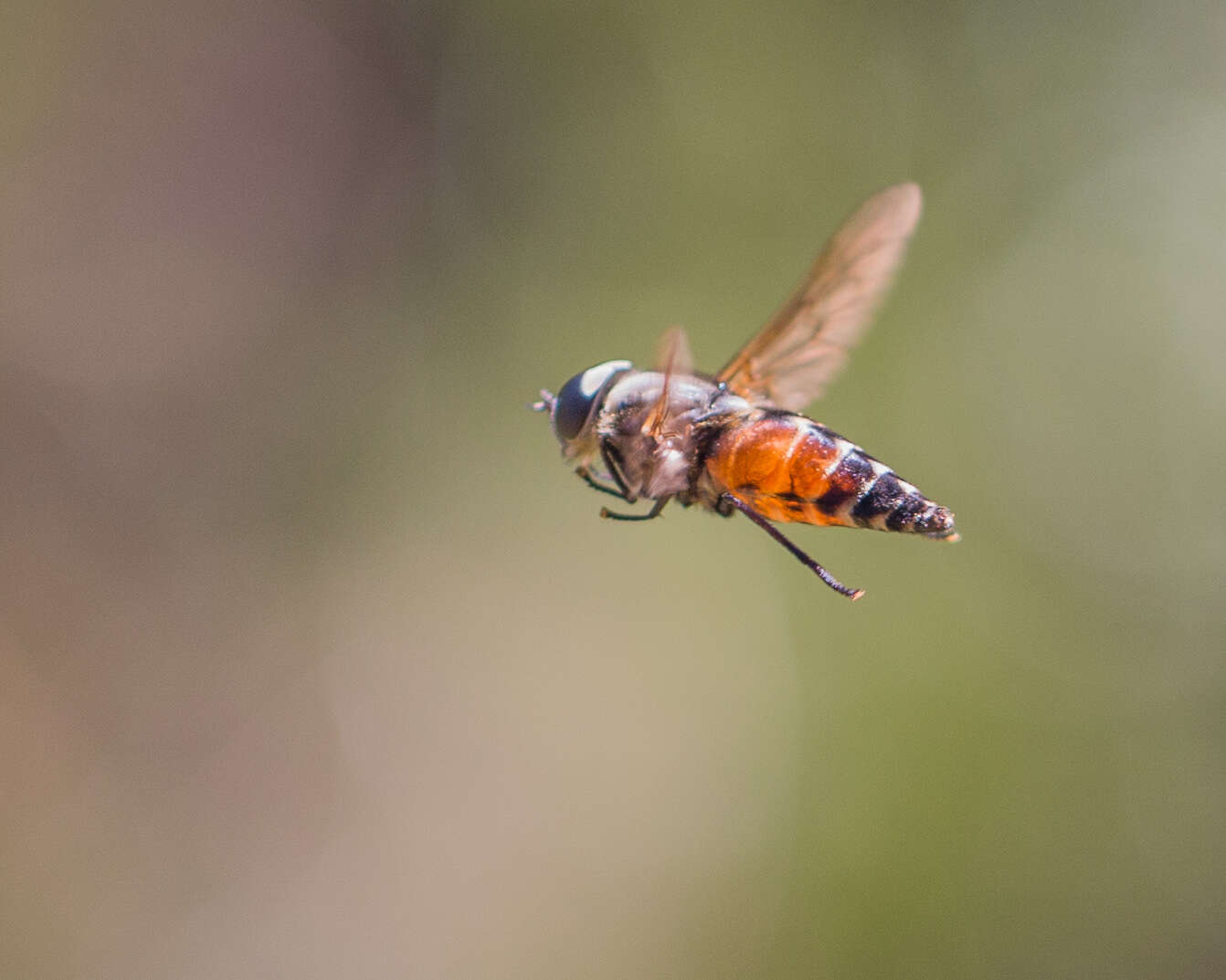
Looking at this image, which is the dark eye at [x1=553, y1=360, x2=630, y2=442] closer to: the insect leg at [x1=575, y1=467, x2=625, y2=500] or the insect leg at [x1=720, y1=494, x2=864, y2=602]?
the insect leg at [x1=575, y1=467, x2=625, y2=500]

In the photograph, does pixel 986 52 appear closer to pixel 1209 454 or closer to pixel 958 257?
pixel 958 257

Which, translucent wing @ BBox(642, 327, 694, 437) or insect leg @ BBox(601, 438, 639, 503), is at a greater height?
translucent wing @ BBox(642, 327, 694, 437)

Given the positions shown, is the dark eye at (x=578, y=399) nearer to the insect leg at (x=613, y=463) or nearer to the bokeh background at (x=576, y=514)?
the insect leg at (x=613, y=463)

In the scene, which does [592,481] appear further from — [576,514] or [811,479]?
[576,514]

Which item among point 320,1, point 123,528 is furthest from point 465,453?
point 320,1

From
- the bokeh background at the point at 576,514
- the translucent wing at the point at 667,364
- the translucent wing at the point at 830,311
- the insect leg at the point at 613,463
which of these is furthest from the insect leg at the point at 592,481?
the bokeh background at the point at 576,514

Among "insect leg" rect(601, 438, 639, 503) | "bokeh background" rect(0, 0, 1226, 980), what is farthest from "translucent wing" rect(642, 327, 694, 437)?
"bokeh background" rect(0, 0, 1226, 980)
